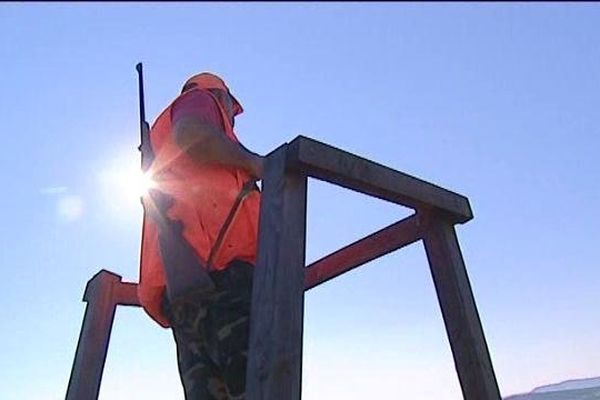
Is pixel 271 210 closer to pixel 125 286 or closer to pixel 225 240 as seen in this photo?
pixel 225 240

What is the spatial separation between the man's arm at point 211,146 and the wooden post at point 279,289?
0.21 m

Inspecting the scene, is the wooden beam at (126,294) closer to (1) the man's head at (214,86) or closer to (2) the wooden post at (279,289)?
(1) the man's head at (214,86)

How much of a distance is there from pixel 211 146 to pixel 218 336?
0.71m

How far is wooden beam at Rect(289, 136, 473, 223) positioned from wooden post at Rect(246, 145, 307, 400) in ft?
0.20

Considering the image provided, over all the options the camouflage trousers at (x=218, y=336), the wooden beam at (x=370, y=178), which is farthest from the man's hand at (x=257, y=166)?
the camouflage trousers at (x=218, y=336)

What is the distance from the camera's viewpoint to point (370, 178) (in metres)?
2.14

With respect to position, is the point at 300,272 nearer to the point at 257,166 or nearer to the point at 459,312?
the point at 257,166

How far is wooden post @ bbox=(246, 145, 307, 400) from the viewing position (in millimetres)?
1682

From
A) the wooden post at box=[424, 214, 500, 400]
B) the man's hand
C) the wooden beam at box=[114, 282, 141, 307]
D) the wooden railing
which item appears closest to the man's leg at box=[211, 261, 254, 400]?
the wooden railing

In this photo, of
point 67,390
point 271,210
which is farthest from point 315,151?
point 67,390

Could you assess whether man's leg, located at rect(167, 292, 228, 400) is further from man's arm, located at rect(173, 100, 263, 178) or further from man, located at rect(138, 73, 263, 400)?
man's arm, located at rect(173, 100, 263, 178)

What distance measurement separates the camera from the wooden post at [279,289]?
1682mm

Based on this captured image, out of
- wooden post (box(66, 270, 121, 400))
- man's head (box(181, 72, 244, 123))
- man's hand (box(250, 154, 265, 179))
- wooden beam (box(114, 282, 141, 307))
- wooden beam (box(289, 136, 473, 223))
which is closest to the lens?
wooden beam (box(289, 136, 473, 223))

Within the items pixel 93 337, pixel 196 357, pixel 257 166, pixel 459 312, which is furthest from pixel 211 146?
pixel 93 337
